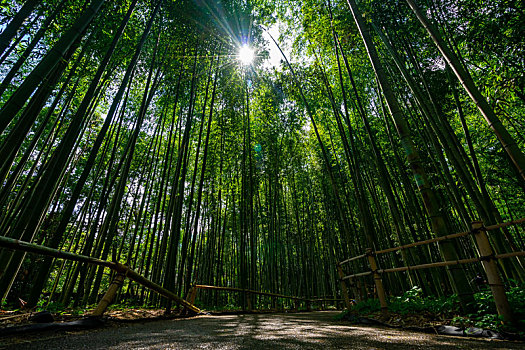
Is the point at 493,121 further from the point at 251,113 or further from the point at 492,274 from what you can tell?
the point at 251,113

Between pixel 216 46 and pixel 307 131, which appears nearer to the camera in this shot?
pixel 216 46

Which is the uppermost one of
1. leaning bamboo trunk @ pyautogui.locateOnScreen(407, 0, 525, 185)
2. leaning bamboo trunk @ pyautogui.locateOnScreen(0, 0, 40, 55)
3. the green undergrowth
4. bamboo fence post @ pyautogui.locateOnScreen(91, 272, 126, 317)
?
leaning bamboo trunk @ pyautogui.locateOnScreen(0, 0, 40, 55)

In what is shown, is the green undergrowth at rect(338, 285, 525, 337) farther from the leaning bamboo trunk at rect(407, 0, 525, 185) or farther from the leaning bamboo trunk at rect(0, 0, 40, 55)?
the leaning bamboo trunk at rect(0, 0, 40, 55)

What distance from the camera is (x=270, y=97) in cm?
609

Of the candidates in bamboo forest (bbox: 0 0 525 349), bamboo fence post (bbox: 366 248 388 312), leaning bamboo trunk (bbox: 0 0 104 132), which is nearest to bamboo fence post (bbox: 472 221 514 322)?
bamboo forest (bbox: 0 0 525 349)

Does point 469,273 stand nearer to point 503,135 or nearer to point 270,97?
point 503,135

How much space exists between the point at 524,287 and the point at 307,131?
6.70 meters

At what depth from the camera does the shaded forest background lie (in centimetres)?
237

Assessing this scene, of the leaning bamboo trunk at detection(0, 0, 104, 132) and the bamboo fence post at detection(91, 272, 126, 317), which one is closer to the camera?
the leaning bamboo trunk at detection(0, 0, 104, 132)

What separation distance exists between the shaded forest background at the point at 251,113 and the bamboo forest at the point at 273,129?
0.04m

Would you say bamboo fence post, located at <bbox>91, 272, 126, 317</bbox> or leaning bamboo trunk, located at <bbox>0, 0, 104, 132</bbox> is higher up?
leaning bamboo trunk, located at <bbox>0, 0, 104, 132</bbox>

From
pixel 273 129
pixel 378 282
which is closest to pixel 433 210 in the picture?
pixel 378 282

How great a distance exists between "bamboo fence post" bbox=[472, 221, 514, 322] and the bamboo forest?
10mm

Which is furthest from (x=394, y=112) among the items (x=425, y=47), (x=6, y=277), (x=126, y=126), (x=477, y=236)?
(x=126, y=126)
